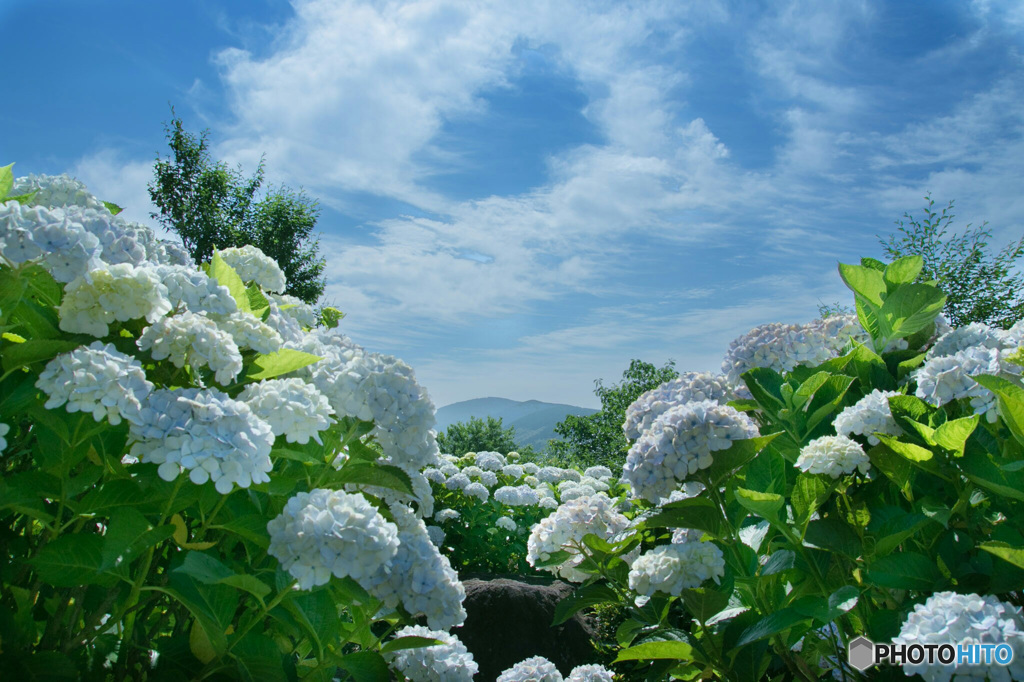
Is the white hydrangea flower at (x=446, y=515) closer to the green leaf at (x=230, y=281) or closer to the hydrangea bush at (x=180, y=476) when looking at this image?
the hydrangea bush at (x=180, y=476)

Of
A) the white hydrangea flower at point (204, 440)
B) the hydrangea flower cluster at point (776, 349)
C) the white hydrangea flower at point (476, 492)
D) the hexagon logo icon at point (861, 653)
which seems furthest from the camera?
the white hydrangea flower at point (476, 492)

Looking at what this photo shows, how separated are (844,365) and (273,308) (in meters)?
2.19

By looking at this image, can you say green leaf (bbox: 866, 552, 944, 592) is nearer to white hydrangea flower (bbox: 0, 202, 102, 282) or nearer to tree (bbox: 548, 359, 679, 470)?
white hydrangea flower (bbox: 0, 202, 102, 282)

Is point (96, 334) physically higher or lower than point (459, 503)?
higher

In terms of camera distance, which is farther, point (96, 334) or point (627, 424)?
point (627, 424)

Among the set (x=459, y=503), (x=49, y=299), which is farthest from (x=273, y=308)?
(x=459, y=503)

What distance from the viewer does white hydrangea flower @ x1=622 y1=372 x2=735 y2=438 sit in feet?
7.23

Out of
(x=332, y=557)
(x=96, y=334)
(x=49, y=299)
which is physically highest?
(x=49, y=299)

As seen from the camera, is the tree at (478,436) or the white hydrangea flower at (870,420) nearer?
the white hydrangea flower at (870,420)

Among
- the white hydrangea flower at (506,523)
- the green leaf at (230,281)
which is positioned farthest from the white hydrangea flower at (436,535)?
the green leaf at (230,281)

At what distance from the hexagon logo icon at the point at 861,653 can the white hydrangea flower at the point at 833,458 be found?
49cm

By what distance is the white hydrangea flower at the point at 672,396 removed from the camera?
2205 millimetres

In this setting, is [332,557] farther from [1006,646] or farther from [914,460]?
[914,460]

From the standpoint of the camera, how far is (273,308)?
7.91 ft
